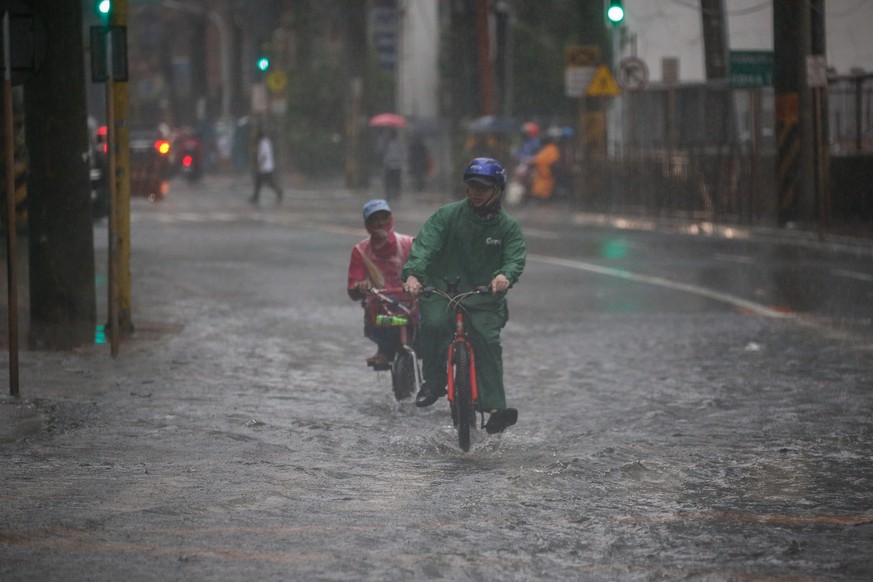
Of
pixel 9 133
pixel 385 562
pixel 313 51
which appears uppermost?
pixel 313 51

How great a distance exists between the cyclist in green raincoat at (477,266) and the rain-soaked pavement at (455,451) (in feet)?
1.31

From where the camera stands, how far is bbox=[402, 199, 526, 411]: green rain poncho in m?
9.47

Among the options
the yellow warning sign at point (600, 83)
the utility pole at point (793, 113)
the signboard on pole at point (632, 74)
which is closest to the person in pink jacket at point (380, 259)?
the utility pole at point (793, 113)

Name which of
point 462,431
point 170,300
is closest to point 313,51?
point 170,300

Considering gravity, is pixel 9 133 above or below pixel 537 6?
below

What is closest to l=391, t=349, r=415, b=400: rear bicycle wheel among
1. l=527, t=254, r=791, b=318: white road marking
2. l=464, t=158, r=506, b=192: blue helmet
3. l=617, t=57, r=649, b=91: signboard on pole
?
l=464, t=158, r=506, b=192: blue helmet

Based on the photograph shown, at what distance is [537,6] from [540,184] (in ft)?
50.4

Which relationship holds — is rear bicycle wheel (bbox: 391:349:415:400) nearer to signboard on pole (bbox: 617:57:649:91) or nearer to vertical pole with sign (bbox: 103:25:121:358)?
vertical pole with sign (bbox: 103:25:121:358)

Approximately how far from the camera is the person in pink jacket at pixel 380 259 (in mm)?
11219

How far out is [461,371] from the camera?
30.6 feet

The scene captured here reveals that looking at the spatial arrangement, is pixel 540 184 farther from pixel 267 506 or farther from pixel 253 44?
Answer: pixel 253 44

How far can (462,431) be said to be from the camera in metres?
9.22

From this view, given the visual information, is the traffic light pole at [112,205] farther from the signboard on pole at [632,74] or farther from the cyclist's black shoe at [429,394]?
the signboard on pole at [632,74]

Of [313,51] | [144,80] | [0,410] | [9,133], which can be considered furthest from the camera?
[144,80]
